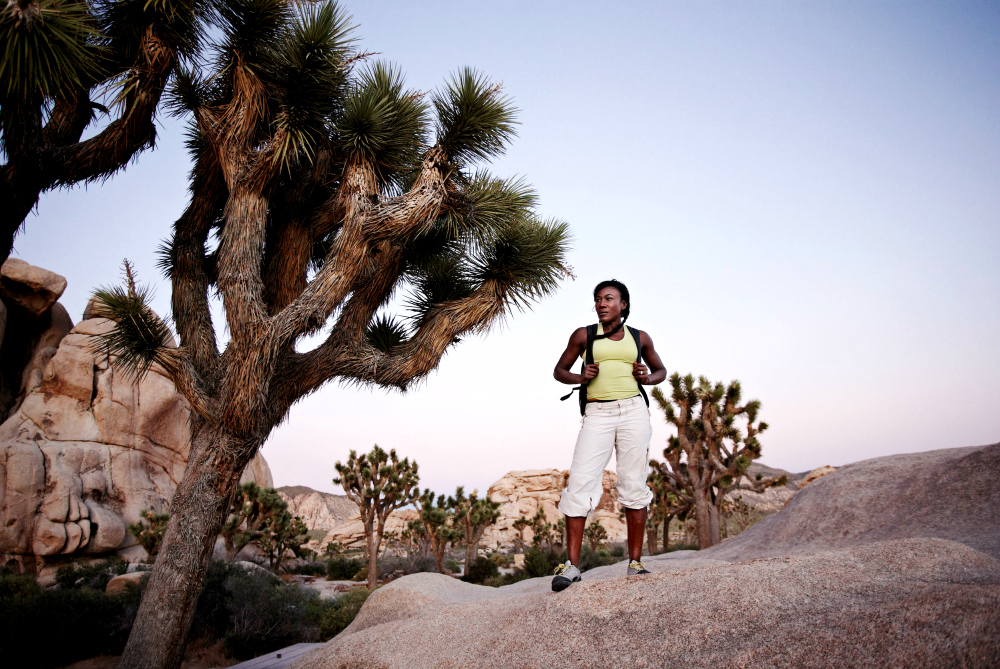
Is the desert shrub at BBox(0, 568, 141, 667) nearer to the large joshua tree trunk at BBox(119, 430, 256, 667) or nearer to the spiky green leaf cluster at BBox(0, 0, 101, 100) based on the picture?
the large joshua tree trunk at BBox(119, 430, 256, 667)

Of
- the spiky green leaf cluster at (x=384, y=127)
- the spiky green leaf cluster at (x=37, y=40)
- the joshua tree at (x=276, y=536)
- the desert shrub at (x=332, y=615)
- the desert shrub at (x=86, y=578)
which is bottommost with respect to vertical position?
the desert shrub at (x=332, y=615)

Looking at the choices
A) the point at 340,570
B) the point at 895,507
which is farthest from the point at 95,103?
the point at 340,570

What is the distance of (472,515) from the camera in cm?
2291

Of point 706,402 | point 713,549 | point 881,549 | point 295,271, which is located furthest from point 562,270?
point 706,402

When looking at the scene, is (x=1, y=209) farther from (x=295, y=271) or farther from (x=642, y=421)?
(x=642, y=421)

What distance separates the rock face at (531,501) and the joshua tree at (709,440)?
90.4 feet

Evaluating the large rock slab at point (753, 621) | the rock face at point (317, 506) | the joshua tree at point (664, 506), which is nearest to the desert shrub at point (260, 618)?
the large rock slab at point (753, 621)

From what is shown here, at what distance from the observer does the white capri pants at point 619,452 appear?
353 cm

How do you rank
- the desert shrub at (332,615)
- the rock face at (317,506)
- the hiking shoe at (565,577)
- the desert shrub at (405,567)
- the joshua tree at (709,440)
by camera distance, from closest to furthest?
the hiking shoe at (565,577)
the desert shrub at (332,615)
the joshua tree at (709,440)
the desert shrub at (405,567)
the rock face at (317,506)

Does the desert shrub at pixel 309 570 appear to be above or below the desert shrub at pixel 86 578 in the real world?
below

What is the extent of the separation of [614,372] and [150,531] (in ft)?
63.9

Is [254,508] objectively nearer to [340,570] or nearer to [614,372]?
[340,570]

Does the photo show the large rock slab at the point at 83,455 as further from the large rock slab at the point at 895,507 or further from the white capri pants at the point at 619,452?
the large rock slab at the point at 895,507

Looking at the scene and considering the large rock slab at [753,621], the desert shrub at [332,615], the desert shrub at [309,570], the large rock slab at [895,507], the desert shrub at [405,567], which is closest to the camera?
the large rock slab at [753,621]
